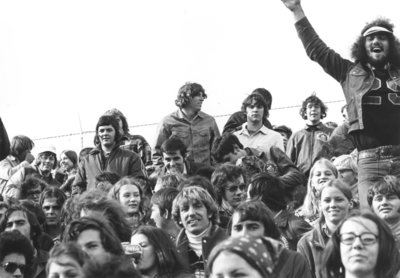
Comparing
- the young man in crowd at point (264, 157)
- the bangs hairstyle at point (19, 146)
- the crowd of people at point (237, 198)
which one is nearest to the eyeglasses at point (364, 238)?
the crowd of people at point (237, 198)

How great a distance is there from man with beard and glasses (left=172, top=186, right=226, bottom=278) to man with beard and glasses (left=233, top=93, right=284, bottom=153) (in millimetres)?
3569

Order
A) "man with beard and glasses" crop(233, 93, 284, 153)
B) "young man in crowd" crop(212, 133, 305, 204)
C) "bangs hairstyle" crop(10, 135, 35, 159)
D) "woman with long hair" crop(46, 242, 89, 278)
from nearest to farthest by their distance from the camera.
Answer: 1. "woman with long hair" crop(46, 242, 89, 278)
2. "young man in crowd" crop(212, 133, 305, 204)
3. "man with beard and glasses" crop(233, 93, 284, 153)
4. "bangs hairstyle" crop(10, 135, 35, 159)

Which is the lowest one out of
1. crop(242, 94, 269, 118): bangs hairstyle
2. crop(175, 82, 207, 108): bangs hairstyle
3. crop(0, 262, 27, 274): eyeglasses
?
crop(0, 262, 27, 274): eyeglasses

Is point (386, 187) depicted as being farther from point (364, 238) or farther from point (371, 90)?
point (364, 238)

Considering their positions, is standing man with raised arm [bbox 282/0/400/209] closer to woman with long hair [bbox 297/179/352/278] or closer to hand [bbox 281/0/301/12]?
hand [bbox 281/0/301/12]

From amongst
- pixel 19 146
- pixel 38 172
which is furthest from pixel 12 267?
pixel 19 146

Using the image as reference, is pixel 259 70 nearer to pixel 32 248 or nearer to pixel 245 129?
pixel 245 129

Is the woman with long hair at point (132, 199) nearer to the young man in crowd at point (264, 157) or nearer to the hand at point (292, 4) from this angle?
the young man in crowd at point (264, 157)

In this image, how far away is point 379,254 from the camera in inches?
252

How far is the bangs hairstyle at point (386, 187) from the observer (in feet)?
27.3

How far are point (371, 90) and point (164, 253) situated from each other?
2526mm

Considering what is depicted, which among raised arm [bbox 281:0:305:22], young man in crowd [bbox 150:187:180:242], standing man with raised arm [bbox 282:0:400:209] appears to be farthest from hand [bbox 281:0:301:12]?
young man in crowd [bbox 150:187:180:242]

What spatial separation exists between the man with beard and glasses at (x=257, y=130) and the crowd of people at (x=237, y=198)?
16mm

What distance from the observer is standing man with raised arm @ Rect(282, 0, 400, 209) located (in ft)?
28.9
